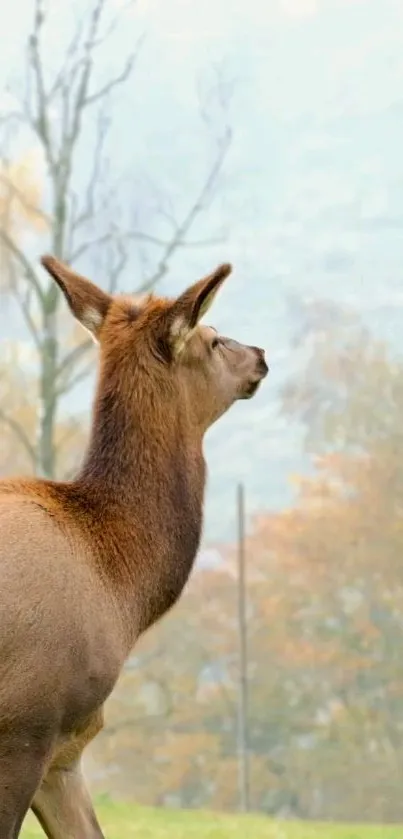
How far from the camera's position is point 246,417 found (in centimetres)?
1042

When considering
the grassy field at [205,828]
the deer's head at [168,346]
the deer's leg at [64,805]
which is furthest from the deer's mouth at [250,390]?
the grassy field at [205,828]

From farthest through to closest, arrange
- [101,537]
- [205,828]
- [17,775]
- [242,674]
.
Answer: [242,674] < [205,828] < [101,537] < [17,775]

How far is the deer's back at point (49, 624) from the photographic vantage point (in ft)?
8.98

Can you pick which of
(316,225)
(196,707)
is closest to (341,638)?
(196,707)

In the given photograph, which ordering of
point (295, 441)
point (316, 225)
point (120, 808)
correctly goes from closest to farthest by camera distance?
point (120, 808)
point (295, 441)
point (316, 225)

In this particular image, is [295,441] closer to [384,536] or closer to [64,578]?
[384,536]

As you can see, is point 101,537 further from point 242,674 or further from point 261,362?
point 242,674

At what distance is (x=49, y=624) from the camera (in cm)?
278

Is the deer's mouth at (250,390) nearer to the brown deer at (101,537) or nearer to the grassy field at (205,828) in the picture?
the brown deer at (101,537)

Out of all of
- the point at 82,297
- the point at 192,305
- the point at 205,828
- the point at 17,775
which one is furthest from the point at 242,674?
the point at 17,775

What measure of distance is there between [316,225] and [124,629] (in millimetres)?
8187

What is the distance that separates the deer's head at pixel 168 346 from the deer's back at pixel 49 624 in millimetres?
507

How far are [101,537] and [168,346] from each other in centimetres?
53

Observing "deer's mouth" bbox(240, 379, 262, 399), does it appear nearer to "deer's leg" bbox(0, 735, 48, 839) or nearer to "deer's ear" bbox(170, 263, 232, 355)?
"deer's ear" bbox(170, 263, 232, 355)
